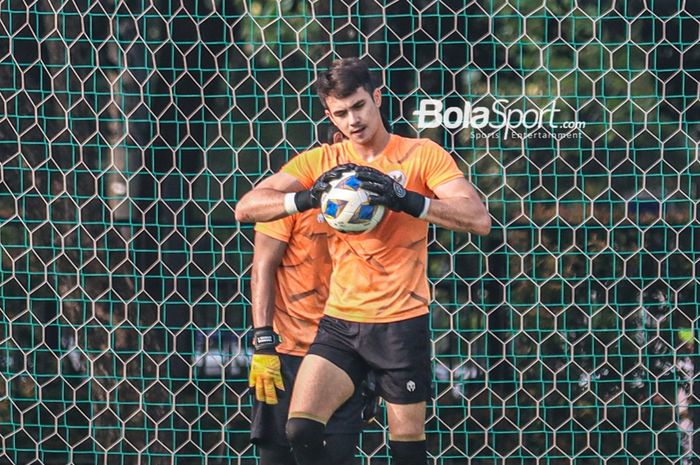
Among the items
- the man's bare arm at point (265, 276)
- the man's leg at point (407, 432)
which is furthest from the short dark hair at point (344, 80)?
the man's leg at point (407, 432)

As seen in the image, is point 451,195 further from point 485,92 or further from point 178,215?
point 178,215

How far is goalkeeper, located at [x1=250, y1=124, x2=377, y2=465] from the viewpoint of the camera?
4379mm

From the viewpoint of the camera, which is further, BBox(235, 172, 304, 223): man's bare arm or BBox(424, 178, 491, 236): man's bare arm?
BBox(235, 172, 304, 223): man's bare arm

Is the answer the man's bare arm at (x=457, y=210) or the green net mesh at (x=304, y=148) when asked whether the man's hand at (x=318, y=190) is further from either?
the green net mesh at (x=304, y=148)

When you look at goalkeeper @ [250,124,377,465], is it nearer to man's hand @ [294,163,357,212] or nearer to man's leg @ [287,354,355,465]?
man's leg @ [287,354,355,465]

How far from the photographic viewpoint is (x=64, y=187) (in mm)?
5371

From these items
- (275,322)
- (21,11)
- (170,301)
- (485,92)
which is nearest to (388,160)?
(275,322)

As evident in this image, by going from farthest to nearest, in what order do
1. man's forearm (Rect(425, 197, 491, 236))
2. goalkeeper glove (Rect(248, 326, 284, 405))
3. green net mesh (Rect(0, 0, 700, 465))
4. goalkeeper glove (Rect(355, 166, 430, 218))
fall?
green net mesh (Rect(0, 0, 700, 465)), goalkeeper glove (Rect(248, 326, 284, 405)), man's forearm (Rect(425, 197, 491, 236)), goalkeeper glove (Rect(355, 166, 430, 218))

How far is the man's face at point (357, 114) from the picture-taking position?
13.5ft

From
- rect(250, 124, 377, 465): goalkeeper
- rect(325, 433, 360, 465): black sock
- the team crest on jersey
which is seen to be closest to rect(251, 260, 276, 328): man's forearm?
rect(250, 124, 377, 465): goalkeeper

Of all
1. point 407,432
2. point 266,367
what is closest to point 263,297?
point 266,367

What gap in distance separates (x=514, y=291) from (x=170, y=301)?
4.83ft

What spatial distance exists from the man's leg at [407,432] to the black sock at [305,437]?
244 millimetres

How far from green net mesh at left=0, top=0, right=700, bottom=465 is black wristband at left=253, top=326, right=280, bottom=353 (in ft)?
3.23
